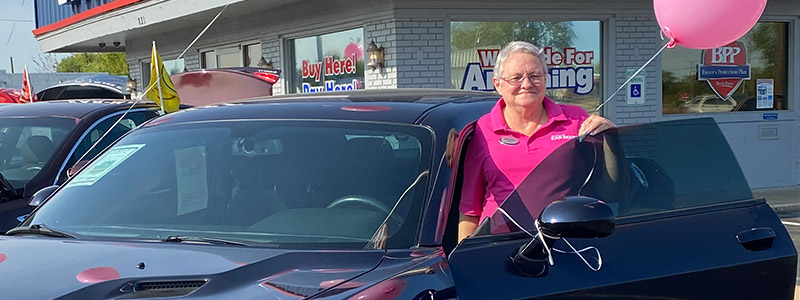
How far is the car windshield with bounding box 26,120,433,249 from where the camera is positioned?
9.29 feet

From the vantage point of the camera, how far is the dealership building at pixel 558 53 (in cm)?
1087

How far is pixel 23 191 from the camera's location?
493 centimetres

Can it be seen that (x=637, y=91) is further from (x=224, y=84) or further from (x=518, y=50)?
(x=518, y=50)

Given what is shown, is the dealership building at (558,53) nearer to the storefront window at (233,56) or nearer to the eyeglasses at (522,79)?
the storefront window at (233,56)

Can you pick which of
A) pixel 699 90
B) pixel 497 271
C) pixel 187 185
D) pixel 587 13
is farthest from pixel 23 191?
pixel 699 90

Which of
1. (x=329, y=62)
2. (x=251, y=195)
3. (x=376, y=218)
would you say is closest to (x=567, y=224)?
(x=376, y=218)

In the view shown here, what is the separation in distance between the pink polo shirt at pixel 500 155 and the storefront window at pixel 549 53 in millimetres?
7815

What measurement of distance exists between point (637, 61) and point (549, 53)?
1.43m

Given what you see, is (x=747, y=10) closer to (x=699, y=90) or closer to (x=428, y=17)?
(x=428, y=17)

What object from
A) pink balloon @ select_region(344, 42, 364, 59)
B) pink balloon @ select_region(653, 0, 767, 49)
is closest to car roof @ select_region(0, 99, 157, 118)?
pink balloon @ select_region(653, 0, 767, 49)

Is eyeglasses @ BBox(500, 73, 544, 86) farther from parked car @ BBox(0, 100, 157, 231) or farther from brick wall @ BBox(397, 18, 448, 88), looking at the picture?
brick wall @ BBox(397, 18, 448, 88)

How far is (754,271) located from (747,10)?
1517mm

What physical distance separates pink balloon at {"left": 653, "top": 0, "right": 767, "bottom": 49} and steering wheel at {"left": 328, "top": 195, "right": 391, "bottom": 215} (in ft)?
6.55

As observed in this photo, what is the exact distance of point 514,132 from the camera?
10.6 feet
